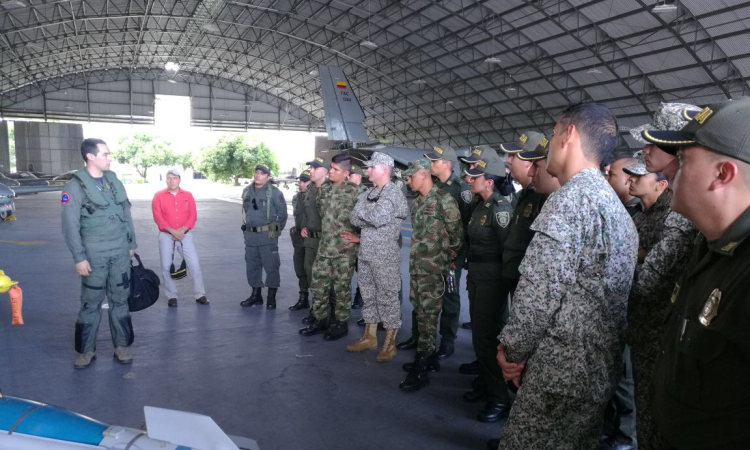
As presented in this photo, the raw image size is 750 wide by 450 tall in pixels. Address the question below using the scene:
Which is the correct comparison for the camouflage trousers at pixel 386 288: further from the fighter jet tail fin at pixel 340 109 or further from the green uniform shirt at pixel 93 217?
the fighter jet tail fin at pixel 340 109

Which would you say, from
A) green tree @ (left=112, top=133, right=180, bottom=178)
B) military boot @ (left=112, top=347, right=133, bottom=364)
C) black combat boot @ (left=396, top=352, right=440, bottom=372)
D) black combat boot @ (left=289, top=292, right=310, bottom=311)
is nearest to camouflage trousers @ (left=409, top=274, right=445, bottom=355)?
black combat boot @ (left=396, top=352, right=440, bottom=372)

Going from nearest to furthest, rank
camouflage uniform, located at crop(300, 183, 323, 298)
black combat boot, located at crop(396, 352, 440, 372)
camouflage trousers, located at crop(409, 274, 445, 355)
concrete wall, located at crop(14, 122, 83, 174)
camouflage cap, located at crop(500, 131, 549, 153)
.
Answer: camouflage cap, located at crop(500, 131, 549, 153) → camouflage trousers, located at crop(409, 274, 445, 355) → black combat boot, located at crop(396, 352, 440, 372) → camouflage uniform, located at crop(300, 183, 323, 298) → concrete wall, located at crop(14, 122, 83, 174)

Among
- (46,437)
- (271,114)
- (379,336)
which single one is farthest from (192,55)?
(46,437)

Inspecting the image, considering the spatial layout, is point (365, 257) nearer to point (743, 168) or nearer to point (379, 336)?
point (379, 336)

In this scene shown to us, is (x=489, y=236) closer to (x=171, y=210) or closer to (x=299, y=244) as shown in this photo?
(x=299, y=244)

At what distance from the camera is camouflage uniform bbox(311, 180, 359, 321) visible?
4.71 meters

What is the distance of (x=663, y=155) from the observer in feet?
7.32

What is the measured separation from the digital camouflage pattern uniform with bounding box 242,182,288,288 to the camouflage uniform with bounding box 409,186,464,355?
2.50 meters

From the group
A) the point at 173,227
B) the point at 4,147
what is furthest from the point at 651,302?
the point at 4,147

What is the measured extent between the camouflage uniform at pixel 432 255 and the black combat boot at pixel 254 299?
106 inches

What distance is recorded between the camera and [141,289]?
4141 millimetres

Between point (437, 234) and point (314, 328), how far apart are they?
5.98ft

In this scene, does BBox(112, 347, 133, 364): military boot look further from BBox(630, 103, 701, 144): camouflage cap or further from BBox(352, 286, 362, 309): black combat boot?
BBox(630, 103, 701, 144): camouflage cap

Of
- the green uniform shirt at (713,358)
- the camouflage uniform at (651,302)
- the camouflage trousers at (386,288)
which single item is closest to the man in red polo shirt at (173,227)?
the camouflage trousers at (386,288)
